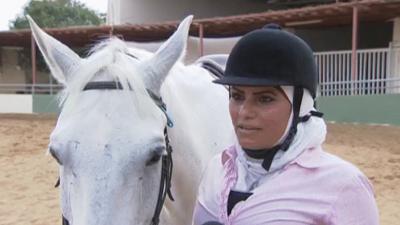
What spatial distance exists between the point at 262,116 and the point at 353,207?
1.10 feet

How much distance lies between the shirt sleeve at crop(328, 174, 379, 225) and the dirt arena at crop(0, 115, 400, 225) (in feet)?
15.5

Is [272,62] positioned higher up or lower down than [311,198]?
higher up

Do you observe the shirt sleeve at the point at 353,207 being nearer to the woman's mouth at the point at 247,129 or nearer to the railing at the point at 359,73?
the woman's mouth at the point at 247,129

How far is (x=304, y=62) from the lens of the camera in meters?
1.51

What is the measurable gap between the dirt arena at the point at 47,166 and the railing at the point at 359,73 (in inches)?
42.8

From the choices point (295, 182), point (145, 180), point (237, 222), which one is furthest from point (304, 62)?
point (145, 180)

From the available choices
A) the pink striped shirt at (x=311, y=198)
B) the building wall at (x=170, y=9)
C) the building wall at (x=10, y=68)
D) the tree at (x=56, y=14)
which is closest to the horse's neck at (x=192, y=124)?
the pink striped shirt at (x=311, y=198)

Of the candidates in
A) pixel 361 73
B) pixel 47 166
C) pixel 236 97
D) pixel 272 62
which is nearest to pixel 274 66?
pixel 272 62

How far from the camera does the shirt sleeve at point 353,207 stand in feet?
4.34

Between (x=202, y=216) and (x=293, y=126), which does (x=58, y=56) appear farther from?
(x=293, y=126)

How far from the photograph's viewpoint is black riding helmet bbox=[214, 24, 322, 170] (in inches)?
56.9

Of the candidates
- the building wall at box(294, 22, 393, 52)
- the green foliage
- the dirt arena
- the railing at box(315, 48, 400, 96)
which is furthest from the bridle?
the green foliage

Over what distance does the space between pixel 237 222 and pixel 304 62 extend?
19.5 inches

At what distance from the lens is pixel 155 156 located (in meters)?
1.67
